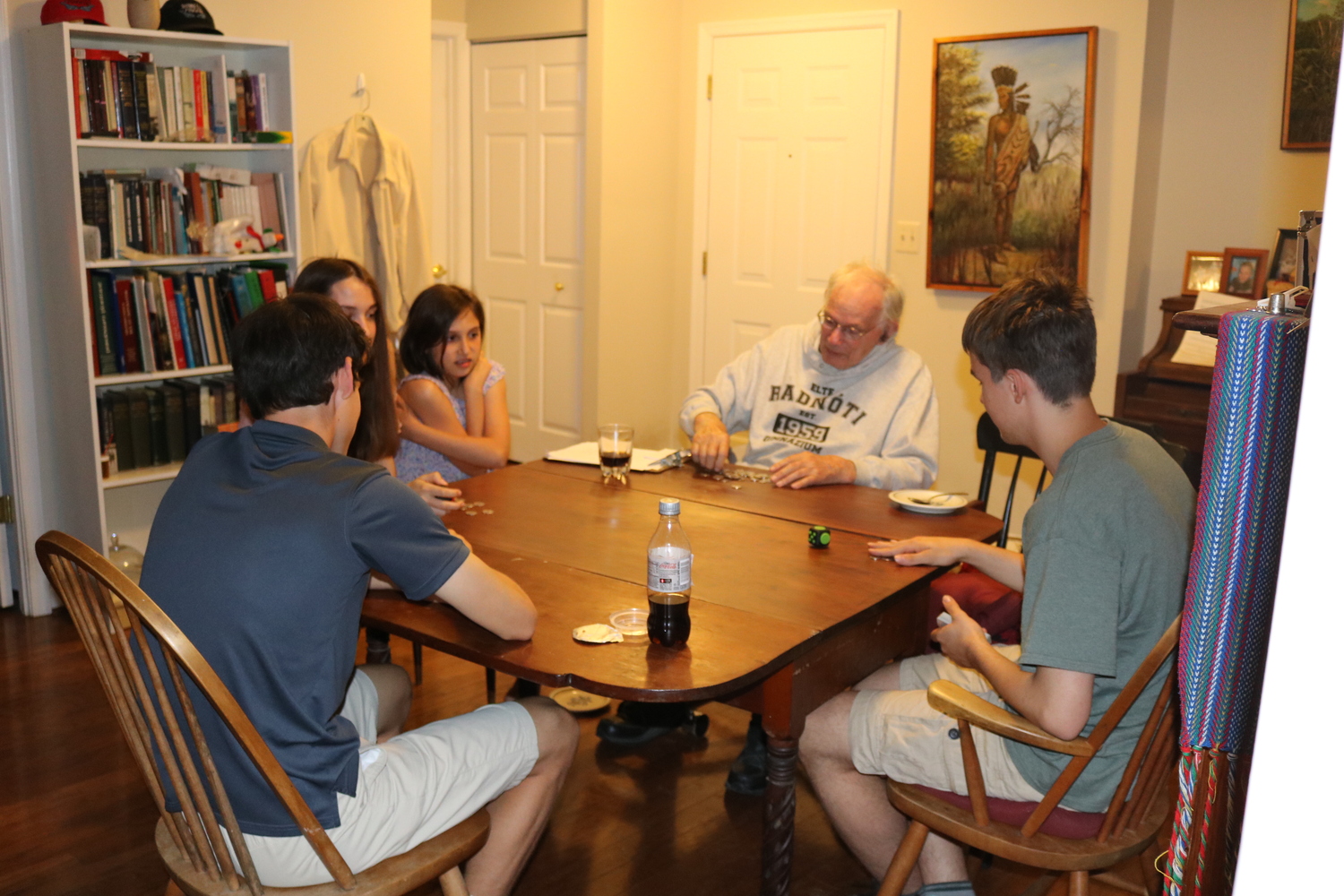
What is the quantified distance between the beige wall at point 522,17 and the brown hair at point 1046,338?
12.6 ft

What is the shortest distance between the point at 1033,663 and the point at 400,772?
3.01 ft

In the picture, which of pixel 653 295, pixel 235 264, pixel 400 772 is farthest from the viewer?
pixel 653 295

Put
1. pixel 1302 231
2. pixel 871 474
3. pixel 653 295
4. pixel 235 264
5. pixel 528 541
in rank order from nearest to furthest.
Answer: pixel 1302 231 < pixel 528 541 < pixel 871 474 < pixel 235 264 < pixel 653 295

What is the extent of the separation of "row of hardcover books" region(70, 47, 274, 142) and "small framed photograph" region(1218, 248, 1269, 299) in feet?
11.5

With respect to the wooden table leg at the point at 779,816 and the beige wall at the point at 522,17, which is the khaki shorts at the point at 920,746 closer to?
the wooden table leg at the point at 779,816

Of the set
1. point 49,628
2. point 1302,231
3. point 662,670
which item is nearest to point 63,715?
point 49,628

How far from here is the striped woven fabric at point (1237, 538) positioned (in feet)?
1.89

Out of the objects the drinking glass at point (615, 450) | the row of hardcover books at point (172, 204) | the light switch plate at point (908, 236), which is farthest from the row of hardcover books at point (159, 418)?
the light switch plate at point (908, 236)

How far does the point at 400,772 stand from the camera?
1.66 m

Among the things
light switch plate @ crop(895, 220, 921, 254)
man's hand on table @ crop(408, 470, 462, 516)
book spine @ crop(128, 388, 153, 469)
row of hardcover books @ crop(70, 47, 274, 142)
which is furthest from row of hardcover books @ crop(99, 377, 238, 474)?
light switch plate @ crop(895, 220, 921, 254)

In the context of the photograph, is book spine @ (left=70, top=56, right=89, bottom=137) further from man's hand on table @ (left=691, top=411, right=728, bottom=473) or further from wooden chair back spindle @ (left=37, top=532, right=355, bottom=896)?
wooden chair back spindle @ (left=37, top=532, right=355, bottom=896)

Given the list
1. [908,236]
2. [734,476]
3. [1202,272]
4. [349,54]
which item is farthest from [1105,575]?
→ [349,54]

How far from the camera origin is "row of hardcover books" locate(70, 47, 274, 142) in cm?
345

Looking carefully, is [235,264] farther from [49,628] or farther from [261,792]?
[261,792]
